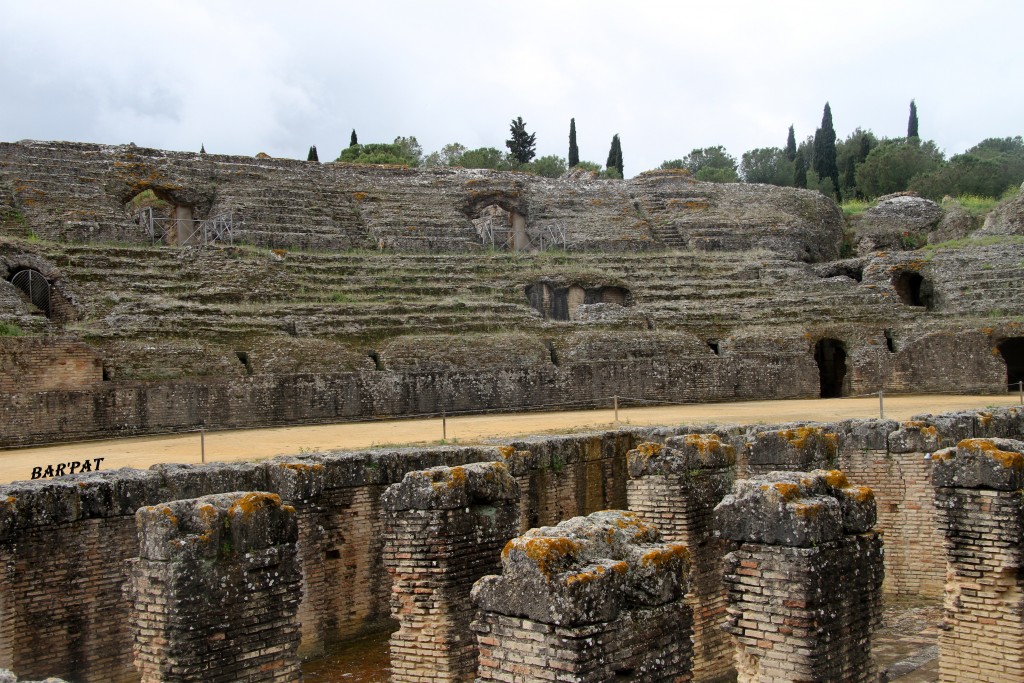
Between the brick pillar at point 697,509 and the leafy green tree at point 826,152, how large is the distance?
5131 cm

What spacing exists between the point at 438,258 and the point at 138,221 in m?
8.15

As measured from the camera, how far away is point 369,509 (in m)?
9.50

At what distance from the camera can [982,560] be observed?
722 cm

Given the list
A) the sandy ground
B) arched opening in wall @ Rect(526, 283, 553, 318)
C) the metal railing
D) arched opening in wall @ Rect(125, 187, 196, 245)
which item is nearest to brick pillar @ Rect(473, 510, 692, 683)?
the sandy ground

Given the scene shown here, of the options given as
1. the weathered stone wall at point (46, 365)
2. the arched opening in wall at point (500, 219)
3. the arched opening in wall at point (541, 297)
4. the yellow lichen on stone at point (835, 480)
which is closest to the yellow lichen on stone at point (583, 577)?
the yellow lichen on stone at point (835, 480)

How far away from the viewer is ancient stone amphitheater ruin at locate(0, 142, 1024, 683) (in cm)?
552

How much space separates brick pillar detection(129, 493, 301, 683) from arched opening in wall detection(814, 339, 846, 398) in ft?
65.6

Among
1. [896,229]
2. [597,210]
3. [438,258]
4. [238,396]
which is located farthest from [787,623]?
[896,229]

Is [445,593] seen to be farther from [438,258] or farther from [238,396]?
[438,258]

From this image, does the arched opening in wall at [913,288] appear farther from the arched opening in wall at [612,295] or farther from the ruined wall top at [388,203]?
the arched opening in wall at [612,295]

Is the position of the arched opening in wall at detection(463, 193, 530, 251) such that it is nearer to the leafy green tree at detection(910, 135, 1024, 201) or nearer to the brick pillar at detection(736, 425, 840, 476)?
the brick pillar at detection(736, 425, 840, 476)

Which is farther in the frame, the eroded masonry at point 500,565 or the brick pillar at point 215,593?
the brick pillar at point 215,593

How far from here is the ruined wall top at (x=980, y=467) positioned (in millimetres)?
7172

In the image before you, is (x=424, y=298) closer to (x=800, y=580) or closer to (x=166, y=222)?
(x=166, y=222)
